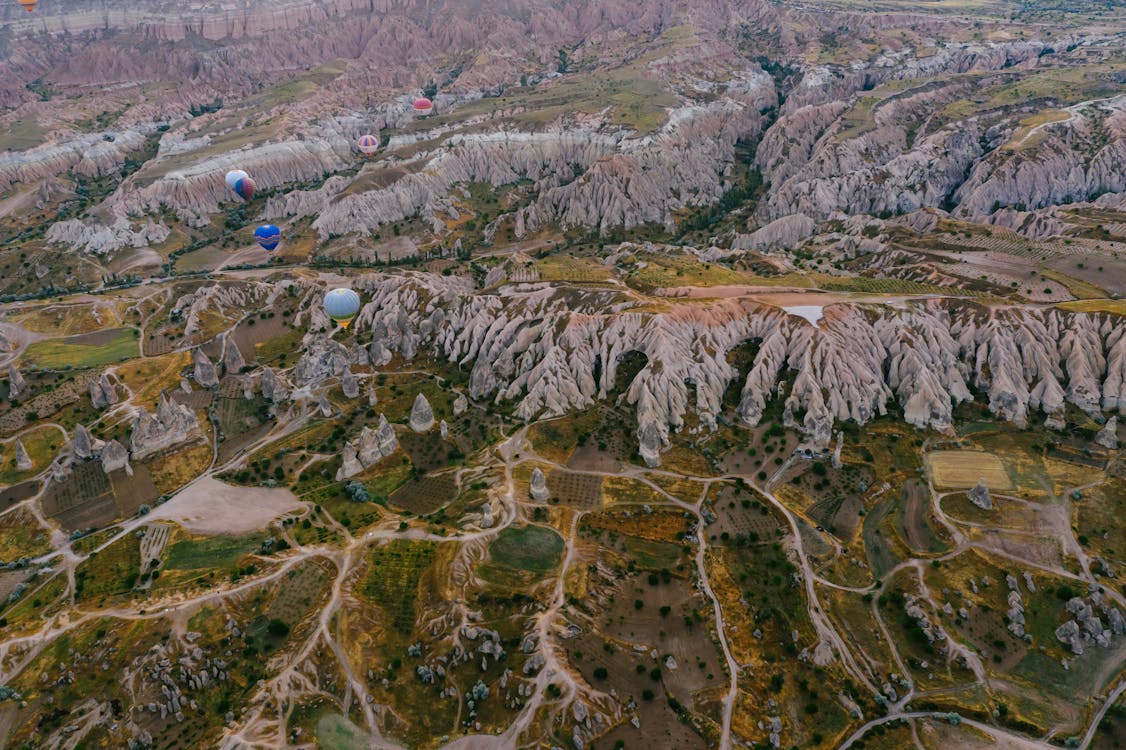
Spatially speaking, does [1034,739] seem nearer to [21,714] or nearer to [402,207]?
[21,714]

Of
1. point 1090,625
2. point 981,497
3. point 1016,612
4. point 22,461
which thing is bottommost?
point 22,461

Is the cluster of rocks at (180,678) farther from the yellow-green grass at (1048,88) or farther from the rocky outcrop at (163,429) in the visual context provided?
the yellow-green grass at (1048,88)

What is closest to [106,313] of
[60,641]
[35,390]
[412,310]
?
[35,390]

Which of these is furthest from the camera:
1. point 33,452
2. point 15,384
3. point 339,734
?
point 15,384

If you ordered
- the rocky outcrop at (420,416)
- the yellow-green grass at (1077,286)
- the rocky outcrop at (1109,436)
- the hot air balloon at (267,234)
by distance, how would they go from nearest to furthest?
the rocky outcrop at (1109,436) < the rocky outcrop at (420,416) < the yellow-green grass at (1077,286) < the hot air balloon at (267,234)

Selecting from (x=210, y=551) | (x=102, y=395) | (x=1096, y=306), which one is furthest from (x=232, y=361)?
(x=1096, y=306)

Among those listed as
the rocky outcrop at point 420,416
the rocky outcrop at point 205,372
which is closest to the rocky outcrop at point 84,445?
the rocky outcrop at point 205,372

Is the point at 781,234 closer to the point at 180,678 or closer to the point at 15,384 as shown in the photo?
the point at 180,678
